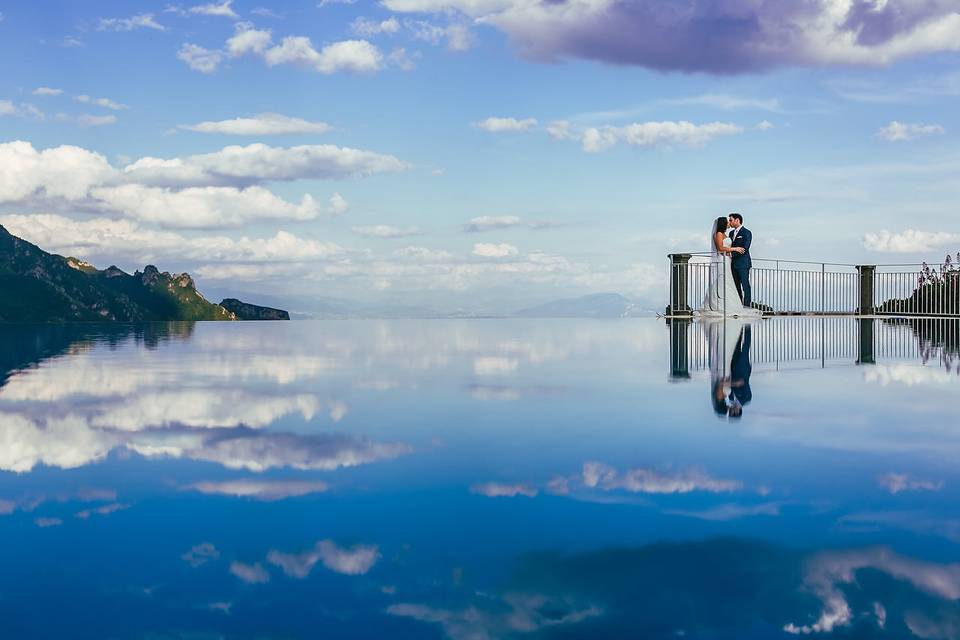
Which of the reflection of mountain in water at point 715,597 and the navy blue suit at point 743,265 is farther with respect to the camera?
the navy blue suit at point 743,265

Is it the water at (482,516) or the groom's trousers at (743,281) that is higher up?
the groom's trousers at (743,281)

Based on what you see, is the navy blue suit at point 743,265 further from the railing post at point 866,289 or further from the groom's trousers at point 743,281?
the railing post at point 866,289

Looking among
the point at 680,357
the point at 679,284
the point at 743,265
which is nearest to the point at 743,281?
the point at 743,265

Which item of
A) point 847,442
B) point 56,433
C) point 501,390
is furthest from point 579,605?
point 501,390

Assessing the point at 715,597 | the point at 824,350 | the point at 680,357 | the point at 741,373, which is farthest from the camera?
the point at 824,350

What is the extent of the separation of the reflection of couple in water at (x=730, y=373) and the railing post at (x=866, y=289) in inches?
640

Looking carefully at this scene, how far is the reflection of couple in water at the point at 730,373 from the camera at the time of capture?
27.4 feet

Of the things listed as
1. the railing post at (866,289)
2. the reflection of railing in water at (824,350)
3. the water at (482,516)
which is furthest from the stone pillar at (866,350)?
the railing post at (866,289)

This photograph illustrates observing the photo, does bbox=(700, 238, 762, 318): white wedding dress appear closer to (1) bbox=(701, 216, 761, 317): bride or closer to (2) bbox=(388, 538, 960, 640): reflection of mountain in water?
(1) bbox=(701, 216, 761, 317): bride

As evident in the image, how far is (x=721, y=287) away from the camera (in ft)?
93.7

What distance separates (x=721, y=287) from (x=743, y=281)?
1184 mm

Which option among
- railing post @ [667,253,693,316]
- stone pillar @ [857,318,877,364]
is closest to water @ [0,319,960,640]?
stone pillar @ [857,318,877,364]

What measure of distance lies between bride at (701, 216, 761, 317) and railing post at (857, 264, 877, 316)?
7945 millimetres

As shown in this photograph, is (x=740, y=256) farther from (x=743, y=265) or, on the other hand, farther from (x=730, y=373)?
(x=730, y=373)
